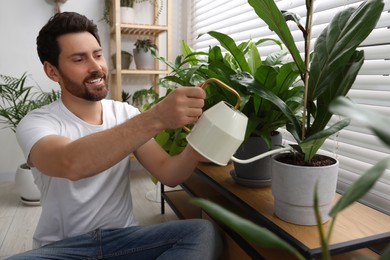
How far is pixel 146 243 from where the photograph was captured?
111 centimetres

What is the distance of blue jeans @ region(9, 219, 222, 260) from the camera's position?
3.41 feet

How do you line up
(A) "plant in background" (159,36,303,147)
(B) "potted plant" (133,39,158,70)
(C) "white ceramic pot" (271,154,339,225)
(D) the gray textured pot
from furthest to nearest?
1. (B) "potted plant" (133,39,158,70)
2. (D) the gray textured pot
3. (A) "plant in background" (159,36,303,147)
4. (C) "white ceramic pot" (271,154,339,225)

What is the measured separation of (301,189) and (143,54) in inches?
83.1

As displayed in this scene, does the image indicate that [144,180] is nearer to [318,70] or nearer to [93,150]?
[93,150]

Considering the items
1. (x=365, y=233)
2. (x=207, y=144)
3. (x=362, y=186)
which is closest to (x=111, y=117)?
(x=207, y=144)

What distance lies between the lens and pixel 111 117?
4.26 feet

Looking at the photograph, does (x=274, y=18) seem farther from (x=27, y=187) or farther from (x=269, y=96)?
(x=27, y=187)

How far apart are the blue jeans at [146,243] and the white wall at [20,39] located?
1.88m

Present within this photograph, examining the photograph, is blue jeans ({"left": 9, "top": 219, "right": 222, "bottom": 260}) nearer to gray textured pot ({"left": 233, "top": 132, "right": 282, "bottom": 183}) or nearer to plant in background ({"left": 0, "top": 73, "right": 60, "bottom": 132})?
gray textured pot ({"left": 233, "top": 132, "right": 282, "bottom": 183})

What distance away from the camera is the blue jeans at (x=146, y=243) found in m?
1.04

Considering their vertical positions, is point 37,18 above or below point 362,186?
above

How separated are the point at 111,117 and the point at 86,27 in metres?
0.37

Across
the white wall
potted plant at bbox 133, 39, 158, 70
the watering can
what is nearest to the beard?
the watering can

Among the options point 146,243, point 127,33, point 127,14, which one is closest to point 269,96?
point 146,243
